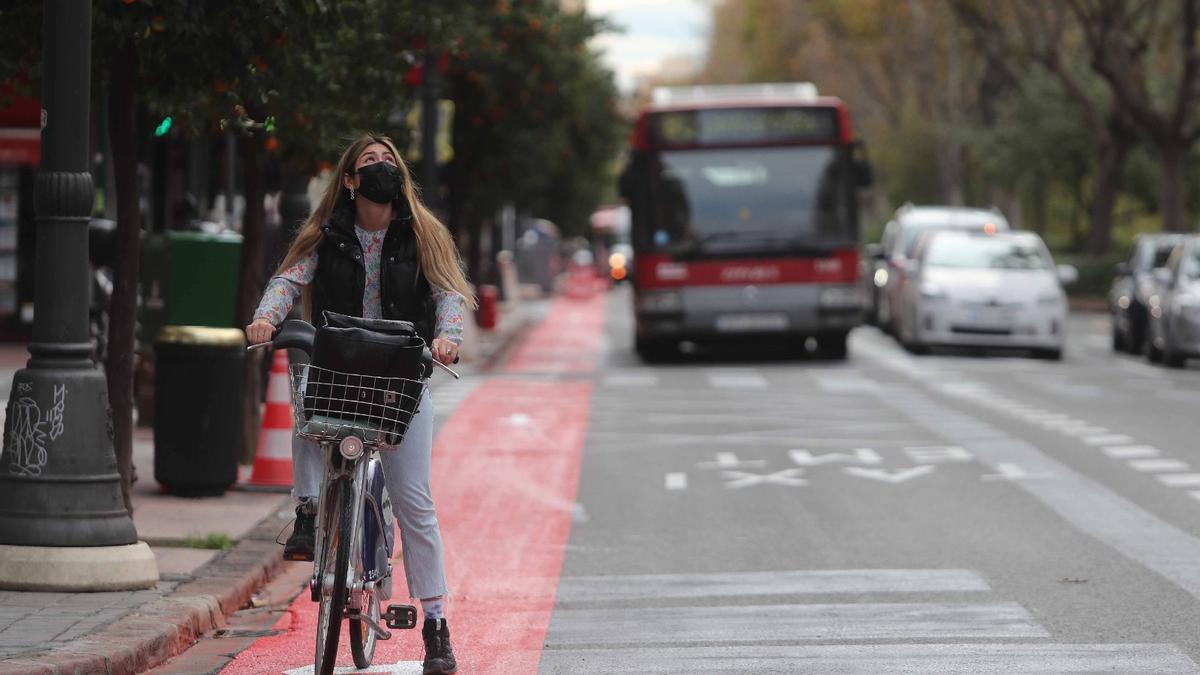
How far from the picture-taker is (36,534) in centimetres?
792

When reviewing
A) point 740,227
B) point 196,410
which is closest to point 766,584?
point 196,410

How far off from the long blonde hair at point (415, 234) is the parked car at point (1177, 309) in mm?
18931

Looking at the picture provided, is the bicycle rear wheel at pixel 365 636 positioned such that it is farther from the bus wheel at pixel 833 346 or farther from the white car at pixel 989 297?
the white car at pixel 989 297

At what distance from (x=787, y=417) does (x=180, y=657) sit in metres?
10.7

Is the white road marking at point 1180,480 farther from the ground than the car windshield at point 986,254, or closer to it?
closer to it

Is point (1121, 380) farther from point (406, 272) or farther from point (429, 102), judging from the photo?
point (406, 272)

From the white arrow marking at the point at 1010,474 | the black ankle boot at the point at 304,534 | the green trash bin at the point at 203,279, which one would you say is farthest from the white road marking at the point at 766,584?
the green trash bin at the point at 203,279

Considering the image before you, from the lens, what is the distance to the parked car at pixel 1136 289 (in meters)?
26.9

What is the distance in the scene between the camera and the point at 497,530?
10.8m

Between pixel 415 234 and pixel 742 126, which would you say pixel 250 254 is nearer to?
pixel 415 234

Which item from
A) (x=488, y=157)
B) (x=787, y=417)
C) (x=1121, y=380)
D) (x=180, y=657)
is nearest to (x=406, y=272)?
(x=180, y=657)

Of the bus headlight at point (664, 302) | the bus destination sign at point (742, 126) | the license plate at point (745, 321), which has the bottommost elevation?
the license plate at point (745, 321)

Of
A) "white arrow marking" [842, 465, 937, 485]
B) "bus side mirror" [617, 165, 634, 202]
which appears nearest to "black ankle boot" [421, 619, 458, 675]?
"white arrow marking" [842, 465, 937, 485]

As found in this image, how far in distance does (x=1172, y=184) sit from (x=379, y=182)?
38300mm
